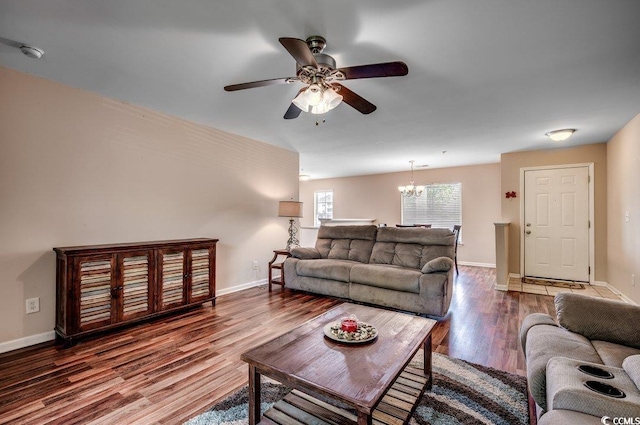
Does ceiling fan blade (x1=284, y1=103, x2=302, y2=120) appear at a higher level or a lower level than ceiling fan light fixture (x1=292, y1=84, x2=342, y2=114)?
higher

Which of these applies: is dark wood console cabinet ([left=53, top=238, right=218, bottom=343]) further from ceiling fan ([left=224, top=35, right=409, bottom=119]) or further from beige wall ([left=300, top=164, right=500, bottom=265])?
beige wall ([left=300, top=164, right=500, bottom=265])

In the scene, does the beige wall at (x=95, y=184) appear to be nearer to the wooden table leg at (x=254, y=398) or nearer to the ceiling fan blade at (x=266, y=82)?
the ceiling fan blade at (x=266, y=82)

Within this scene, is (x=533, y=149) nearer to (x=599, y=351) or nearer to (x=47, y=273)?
(x=599, y=351)

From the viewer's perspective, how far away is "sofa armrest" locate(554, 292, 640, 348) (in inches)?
64.6

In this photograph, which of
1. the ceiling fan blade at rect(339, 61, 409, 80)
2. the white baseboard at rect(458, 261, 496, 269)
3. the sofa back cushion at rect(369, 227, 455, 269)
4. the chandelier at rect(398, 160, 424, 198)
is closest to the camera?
the ceiling fan blade at rect(339, 61, 409, 80)

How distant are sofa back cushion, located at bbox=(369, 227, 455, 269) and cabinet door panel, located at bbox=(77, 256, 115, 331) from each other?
3.09 m

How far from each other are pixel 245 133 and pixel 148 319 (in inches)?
107

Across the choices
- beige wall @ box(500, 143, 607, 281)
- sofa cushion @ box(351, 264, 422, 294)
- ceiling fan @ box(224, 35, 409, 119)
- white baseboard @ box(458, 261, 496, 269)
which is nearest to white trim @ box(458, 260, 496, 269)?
white baseboard @ box(458, 261, 496, 269)

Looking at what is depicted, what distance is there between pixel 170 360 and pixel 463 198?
21.8 ft

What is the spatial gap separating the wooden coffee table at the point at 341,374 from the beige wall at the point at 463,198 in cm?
565

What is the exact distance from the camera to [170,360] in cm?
229

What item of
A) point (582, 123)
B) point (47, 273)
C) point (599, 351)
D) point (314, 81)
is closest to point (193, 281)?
point (47, 273)

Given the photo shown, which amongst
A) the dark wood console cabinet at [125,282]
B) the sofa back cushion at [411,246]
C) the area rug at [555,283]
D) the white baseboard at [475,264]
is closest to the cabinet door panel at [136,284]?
the dark wood console cabinet at [125,282]

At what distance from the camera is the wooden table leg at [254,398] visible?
148cm
